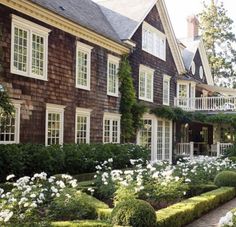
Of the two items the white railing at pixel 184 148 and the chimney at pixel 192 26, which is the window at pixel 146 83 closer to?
the white railing at pixel 184 148

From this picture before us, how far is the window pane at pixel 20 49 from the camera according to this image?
47.3 feet

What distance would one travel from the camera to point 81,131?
722 inches

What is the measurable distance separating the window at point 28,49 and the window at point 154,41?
9.76 metres

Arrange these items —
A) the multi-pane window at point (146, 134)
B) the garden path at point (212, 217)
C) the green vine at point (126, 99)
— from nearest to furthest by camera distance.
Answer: the garden path at point (212, 217), the green vine at point (126, 99), the multi-pane window at point (146, 134)

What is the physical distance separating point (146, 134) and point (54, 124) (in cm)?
956

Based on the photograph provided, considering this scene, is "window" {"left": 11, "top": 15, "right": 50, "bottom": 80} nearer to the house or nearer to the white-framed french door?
the house

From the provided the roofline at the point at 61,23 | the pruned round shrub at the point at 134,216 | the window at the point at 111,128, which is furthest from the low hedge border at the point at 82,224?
the window at the point at 111,128

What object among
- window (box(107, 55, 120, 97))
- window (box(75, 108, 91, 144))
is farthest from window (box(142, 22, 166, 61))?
window (box(75, 108, 91, 144))

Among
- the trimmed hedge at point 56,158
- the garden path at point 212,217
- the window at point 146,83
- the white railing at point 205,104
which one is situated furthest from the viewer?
the white railing at point 205,104

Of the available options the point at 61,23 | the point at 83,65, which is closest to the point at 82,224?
the point at 61,23

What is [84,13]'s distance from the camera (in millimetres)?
20484

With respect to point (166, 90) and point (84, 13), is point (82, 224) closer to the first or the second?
point (84, 13)

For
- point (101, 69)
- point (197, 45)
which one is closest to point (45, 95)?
point (101, 69)

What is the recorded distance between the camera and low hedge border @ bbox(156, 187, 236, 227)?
843 centimetres
